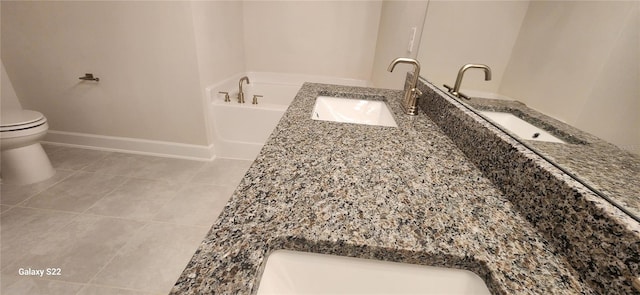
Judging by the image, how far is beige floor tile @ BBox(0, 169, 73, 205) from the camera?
62.0 inches

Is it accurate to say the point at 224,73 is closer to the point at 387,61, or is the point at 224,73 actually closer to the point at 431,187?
the point at 387,61

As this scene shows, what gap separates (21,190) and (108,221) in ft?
2.60

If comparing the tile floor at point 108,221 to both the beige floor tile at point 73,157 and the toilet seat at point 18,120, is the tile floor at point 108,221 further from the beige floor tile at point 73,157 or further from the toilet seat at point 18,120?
the toilet seat at point 18,120

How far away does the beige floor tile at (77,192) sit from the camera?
1558 millimetres

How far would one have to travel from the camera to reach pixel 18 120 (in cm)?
160

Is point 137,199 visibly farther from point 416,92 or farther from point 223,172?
point 416,92

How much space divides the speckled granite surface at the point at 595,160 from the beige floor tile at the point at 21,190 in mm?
2631

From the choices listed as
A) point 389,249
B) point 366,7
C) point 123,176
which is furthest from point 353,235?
point 366,7

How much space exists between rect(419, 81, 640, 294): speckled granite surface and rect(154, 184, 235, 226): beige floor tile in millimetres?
1443

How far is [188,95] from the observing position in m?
1.99

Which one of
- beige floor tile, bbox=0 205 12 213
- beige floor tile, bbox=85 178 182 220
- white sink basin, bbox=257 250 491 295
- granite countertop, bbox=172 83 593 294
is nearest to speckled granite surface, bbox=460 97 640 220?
granite countertop, bbox=172 83 593 294

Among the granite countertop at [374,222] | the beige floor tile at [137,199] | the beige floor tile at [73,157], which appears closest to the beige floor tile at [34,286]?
the beige floor tile at [137,199]

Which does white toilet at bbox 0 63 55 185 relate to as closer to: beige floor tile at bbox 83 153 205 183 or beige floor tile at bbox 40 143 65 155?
beige floor tile at bbox 83 153 205 183

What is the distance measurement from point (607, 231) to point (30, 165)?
9.11 ft
